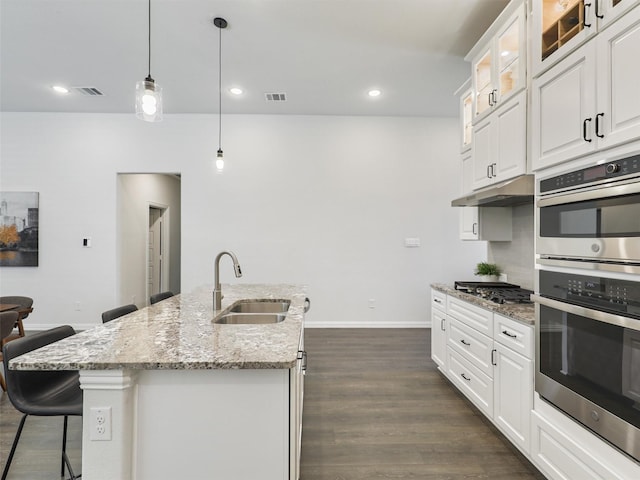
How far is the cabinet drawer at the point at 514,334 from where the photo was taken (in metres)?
1.77

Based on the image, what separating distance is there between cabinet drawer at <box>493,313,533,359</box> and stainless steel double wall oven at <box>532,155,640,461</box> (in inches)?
3.5

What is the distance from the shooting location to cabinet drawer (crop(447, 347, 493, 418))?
2176 millimetres

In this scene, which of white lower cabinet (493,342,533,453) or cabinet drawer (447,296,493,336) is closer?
white lower cabinet (493,342,533,453)

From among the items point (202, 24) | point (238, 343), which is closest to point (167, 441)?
point (238, 343)

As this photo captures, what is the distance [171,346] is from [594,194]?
1913 millimetres

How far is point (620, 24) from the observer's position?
1.31 meters

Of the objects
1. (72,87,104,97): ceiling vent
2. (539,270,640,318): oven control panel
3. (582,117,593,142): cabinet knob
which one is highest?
(72,87,104,97): ceiling vent

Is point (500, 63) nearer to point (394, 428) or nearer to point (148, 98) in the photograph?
point (148, 98)

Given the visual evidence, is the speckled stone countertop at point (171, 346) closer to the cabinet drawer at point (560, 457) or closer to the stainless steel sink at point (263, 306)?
the stainless steel sink at point (263, 306)

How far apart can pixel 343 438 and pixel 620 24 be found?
103 inches

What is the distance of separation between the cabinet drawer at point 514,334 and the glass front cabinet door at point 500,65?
5.15 feet

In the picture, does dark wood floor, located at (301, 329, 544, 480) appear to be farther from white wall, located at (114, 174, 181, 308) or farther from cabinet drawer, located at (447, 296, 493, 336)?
white wall, located at (114, 174, 181, 308)

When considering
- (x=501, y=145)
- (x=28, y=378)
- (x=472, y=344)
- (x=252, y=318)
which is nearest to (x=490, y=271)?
(x=472, y=344)

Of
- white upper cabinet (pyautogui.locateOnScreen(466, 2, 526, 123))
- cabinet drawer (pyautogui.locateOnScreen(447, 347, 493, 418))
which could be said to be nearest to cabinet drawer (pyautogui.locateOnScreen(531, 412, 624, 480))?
cabinet drawer (pyautogui.locateOnScreen(447, 347, 493, 418))
